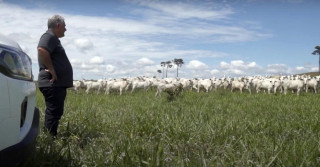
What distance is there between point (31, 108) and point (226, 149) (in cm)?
270

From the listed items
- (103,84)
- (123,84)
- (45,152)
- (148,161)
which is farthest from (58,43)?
(103,84)

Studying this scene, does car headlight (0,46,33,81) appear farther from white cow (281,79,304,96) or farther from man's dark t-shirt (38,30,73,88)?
white cow (281,79,304,96)

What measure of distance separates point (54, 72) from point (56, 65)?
0.18 meters

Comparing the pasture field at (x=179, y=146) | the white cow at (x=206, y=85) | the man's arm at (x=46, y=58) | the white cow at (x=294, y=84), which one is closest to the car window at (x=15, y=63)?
the pasture field at (x=179, y=146)

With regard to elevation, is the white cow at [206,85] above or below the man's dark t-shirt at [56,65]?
below

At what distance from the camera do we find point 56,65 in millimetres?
5617

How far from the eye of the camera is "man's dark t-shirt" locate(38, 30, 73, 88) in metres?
5.48

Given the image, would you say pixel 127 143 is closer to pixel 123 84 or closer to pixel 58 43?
pixel 58 43

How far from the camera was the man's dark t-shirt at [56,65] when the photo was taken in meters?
5.48

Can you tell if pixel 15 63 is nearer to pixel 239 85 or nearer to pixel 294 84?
pixel 294 84

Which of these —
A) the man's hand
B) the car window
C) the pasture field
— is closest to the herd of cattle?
the pasture field

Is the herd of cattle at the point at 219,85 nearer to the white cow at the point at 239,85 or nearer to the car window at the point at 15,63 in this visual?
the white cow at the point at 239,85

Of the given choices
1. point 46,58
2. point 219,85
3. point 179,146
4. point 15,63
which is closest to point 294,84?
point 219,85

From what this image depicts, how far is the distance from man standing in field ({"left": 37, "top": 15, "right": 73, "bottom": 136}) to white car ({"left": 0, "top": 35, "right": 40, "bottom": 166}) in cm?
243
